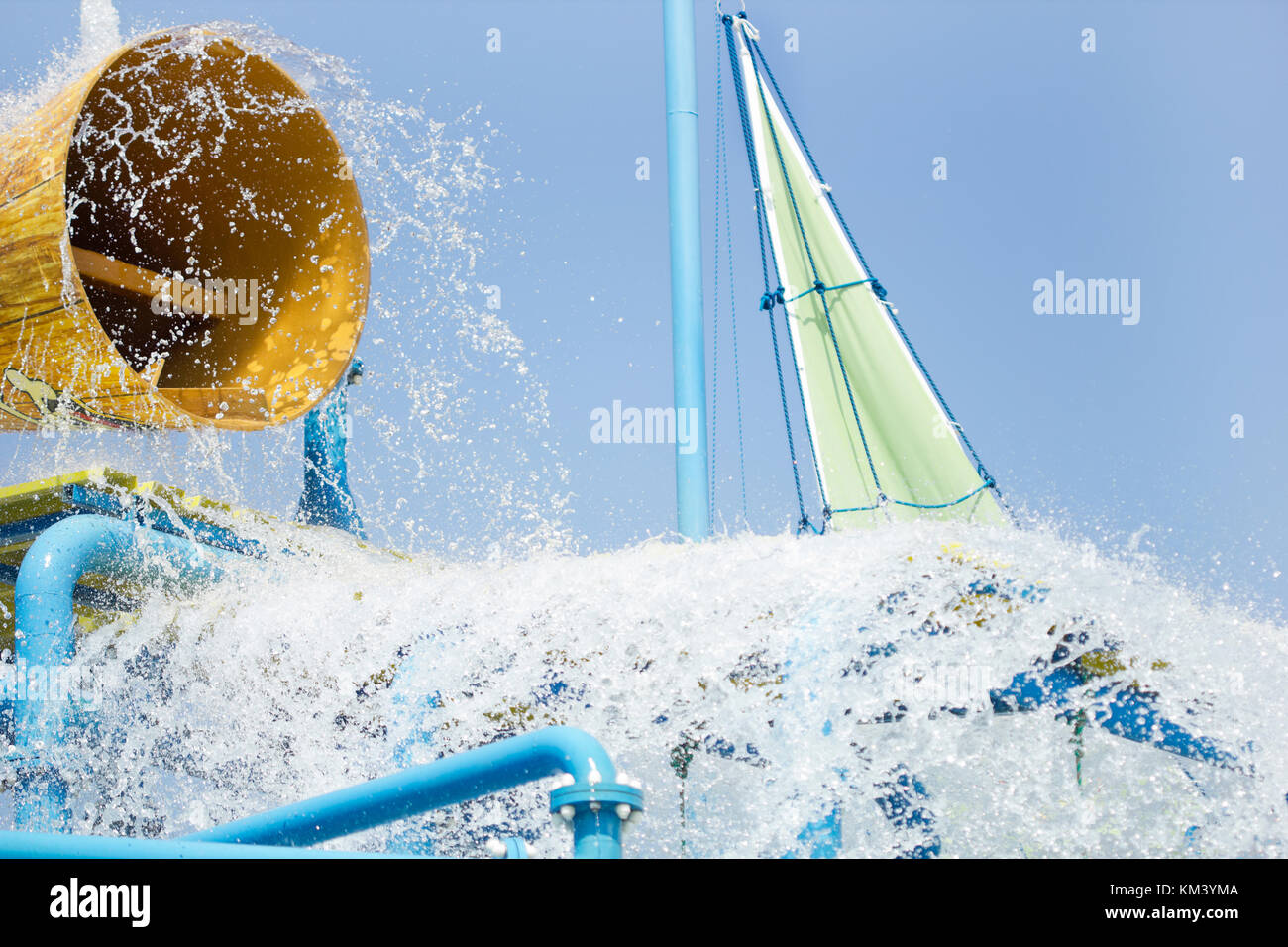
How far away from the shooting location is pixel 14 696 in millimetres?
3924

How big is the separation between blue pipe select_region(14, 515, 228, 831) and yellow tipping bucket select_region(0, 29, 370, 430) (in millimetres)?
550

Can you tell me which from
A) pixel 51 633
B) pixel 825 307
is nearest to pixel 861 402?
pixel 825 307

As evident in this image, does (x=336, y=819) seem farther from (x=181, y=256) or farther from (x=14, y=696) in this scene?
(x=181, y=256)

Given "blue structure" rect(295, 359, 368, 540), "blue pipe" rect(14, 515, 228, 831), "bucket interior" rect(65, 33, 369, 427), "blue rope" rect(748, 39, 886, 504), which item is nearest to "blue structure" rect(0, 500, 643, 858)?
"blue pipe" rect(14, 515, 228, 831)

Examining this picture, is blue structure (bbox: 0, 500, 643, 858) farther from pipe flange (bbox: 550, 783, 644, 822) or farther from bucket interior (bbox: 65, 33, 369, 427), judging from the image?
bucket interior (bbox: 65, 33, 369, 427)

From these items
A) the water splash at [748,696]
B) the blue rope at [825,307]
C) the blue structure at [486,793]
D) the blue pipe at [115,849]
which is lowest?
the water splash at [748,696]

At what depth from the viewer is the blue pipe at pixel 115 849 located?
124 cm

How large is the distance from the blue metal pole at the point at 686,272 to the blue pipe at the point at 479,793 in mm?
4506

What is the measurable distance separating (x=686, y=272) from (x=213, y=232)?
9.46 feet

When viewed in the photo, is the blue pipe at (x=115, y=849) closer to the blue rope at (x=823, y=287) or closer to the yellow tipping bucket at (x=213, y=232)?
the yellow tipping bucket at (x=213, y=232)

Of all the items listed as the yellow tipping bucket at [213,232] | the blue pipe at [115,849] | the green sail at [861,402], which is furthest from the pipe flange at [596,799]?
the green sail at [861,402]
